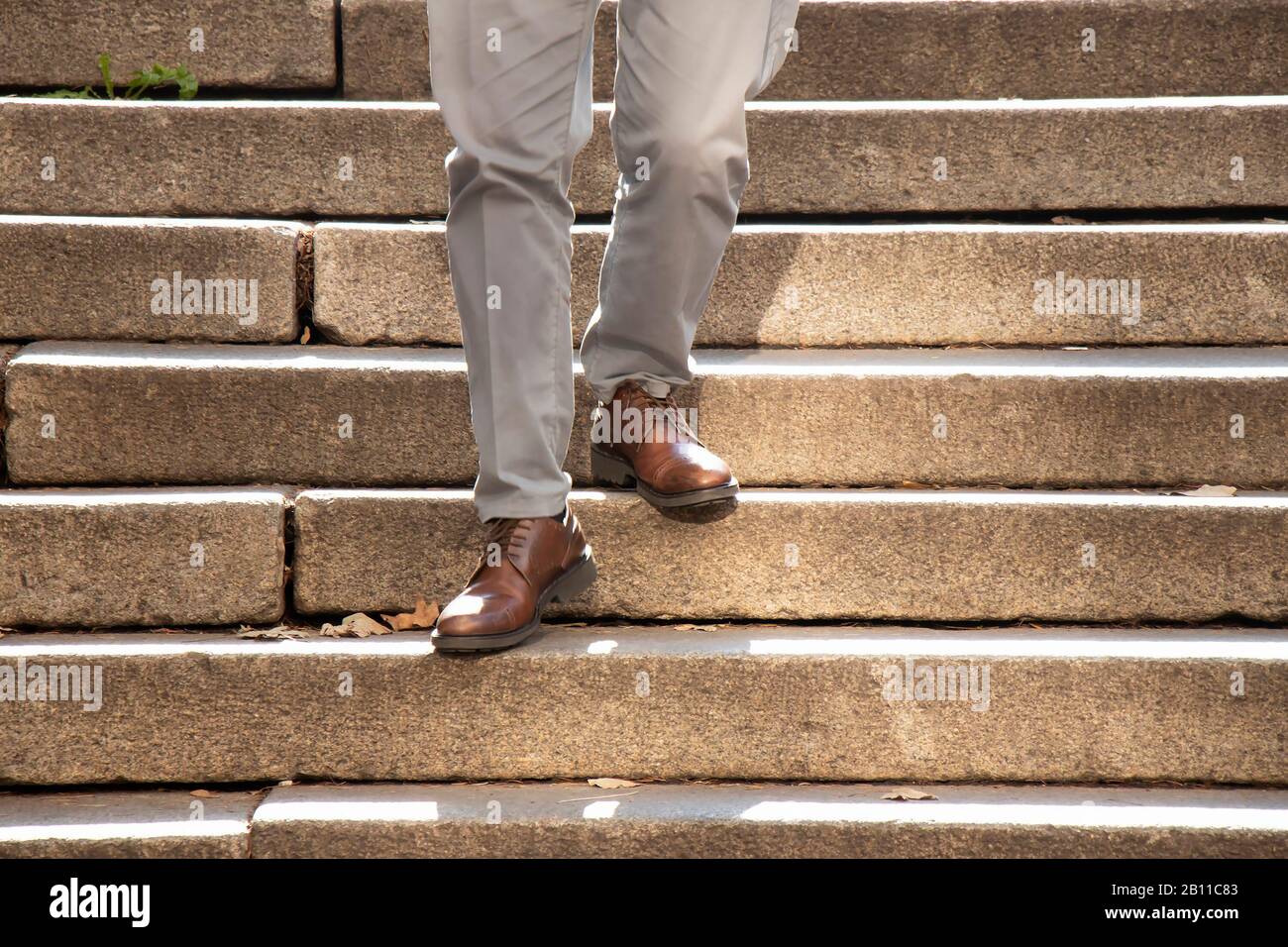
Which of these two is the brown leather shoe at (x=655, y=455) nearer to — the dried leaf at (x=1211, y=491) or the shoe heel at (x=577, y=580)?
the shoe heel at (x=577, y=580)

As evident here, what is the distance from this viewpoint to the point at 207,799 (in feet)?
6.89

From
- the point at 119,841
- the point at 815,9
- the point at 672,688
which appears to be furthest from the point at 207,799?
the point at 815,9

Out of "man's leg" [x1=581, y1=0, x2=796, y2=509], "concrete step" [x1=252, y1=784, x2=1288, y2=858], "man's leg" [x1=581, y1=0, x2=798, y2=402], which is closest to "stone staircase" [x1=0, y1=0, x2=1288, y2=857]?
"concrete step" [x1=252, y1=784, x2=1288, y2=858]

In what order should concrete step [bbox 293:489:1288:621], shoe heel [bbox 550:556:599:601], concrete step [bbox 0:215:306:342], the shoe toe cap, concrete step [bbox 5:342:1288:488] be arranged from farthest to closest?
concrete step [bbox 0:215:306:342] → concrete step [bbox 5:342:1288:488] → concrete step [bbox 293:489:1288:621] → shoe heel [bbox 550:556:599:601] → the shoe toe cap

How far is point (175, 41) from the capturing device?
10.8 ft

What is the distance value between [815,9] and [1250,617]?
6.52ft

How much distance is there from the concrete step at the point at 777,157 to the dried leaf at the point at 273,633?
3.82 ft

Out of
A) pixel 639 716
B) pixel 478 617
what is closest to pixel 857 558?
pixel 639 716

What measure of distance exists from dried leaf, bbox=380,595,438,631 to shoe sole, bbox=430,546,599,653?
150mm

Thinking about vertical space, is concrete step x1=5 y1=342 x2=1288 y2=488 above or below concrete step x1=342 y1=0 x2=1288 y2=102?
below

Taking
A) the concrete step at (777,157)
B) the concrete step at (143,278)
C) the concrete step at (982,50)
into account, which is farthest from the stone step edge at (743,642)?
the concrete step at (982,50)

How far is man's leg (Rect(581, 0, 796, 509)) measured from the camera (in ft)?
6.86

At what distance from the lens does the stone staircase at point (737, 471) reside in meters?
2.13

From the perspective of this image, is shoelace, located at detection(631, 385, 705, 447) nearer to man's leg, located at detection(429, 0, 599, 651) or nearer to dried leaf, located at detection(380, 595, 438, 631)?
man's leg, located at detection(429, 0, 599, 651)
